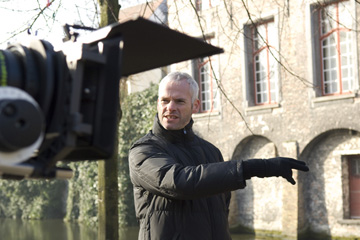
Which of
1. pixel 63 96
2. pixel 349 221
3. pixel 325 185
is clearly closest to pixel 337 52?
pixel 325 185

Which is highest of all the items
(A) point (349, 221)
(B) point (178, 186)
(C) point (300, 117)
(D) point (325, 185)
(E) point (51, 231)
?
(C) point (300, 117)

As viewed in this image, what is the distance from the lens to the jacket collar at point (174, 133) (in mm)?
3328

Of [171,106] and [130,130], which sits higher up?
[130,130]

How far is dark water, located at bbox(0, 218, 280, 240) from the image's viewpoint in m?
16.2

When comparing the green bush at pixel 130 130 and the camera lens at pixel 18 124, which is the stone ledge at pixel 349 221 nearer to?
the green bush at pixel 130 130

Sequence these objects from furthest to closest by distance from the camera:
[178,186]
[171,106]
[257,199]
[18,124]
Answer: [257,199] → [171,106] → [178,186] → [18,124]

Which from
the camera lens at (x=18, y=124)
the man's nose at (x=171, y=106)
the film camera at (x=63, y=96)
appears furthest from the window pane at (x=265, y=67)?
the camera lens at (x=18, y=124)

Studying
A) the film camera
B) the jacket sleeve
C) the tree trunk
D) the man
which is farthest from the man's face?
the tree trunk

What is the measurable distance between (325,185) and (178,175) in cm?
1336

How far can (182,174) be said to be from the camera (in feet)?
9.04

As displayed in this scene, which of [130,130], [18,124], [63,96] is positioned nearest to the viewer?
[18,124]

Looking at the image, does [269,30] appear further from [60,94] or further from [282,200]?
[60,94]

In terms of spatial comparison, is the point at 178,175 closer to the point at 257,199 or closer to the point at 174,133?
the point at 174,133

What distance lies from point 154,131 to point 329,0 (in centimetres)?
1269
